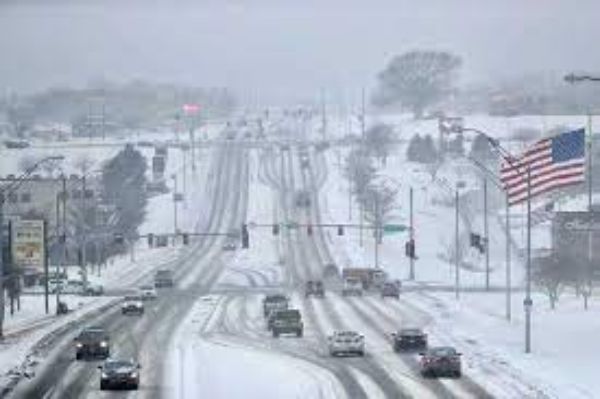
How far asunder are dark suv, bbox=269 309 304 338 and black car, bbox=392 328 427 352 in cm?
910

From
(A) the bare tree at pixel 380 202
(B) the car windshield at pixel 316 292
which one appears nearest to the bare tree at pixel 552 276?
(B) the car windshield at pixel 316 292

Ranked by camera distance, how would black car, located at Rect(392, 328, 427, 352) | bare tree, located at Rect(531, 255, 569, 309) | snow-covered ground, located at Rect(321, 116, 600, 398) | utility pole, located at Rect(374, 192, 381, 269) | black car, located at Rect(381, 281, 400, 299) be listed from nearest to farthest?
snow-covered ground, located at Rect(321, 116, 600, 398), black car, located at Rect(392, 328, 427, 352), bare tree, located at Rect(531, 255, 569, 309), black car, located at Rect(381, 281, 400, 299), utility pole, located at Rect(374, 192, 381, 269)

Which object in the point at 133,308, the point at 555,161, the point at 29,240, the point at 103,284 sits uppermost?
the point at 555,161

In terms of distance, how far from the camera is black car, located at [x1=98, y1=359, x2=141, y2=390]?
50.8m

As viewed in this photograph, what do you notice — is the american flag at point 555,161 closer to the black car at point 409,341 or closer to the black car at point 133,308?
the black car at point 409,341

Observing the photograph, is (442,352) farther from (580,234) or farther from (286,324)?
(580,234)

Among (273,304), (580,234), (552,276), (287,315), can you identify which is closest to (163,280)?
(580,234)

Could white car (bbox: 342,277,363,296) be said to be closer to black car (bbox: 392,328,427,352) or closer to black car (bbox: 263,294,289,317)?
black car (bbox: 263,294,289,317)

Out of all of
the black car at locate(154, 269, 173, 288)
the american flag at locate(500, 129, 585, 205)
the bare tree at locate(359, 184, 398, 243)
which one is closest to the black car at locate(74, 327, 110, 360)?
the american flag at locate(500, 129, 585, 205)

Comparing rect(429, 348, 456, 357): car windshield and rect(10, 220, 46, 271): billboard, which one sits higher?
rect(10, 220, 46, 271): billboard

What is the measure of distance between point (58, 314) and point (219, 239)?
3141 inches

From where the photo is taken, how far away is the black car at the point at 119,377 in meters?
50.8

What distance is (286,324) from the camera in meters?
74.7

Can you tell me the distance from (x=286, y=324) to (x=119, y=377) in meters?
24.6
